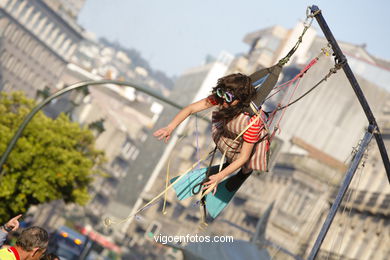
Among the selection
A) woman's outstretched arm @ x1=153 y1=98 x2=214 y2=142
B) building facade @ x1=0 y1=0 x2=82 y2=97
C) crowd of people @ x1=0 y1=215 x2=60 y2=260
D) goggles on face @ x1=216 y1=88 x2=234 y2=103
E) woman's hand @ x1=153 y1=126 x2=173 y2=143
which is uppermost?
building facade @ x1=0 y1=0 x2=82 y2=97

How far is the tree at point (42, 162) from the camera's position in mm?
34544

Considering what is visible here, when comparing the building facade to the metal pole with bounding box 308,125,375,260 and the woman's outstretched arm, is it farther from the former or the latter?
the woman's outstretched arm

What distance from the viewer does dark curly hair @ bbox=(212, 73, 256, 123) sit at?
864cm

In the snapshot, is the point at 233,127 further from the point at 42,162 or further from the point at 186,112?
the point at 42,162

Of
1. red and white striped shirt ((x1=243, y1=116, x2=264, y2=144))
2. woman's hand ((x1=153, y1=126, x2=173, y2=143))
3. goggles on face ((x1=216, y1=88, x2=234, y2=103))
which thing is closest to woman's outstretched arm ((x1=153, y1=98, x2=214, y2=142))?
woman's hand ((x1=153, y1=126, x2=173, y2=143))

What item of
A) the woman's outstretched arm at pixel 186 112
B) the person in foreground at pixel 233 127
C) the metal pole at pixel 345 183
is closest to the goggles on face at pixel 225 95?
the person in foreground at pixel 233 127

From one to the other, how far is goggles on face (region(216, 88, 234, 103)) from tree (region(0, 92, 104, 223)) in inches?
1000

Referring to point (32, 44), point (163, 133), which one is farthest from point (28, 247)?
point (32, 44)

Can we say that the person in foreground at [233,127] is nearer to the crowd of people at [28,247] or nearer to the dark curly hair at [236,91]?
the dark curly hair at [236,91]

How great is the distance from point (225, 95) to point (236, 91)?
126 mm

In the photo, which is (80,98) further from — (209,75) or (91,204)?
(91,204)

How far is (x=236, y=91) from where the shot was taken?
865 centimetres

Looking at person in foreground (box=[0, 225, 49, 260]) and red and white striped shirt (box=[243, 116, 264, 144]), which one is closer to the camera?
person in foreground (box=[0, 225, 49, 260])

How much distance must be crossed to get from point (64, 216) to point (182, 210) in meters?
22.9
